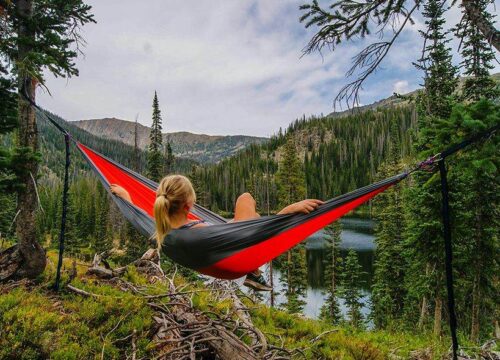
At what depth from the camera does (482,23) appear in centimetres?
316

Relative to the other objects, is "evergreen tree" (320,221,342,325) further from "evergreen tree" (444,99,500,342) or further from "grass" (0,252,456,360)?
"grass" (0,252,456,360)

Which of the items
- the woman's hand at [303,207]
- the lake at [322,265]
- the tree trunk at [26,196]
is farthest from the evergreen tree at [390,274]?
the tree trunk at [26,196]

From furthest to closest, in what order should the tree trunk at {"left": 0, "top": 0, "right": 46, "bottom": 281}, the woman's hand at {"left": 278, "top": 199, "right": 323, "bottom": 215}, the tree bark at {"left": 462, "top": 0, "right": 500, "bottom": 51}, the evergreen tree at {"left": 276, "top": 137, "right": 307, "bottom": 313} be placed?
the evergreen tree at {"left": 276, "top": 137, "right": 307, "bottom": 313} → the tree trunk at {"left": 0, "top": 0, "right": 46, "bottom": 281} → the tree bark at {"left": 462, "top": 0, "right": 500, "bottom": 51} → the woman's hand at {"left": 278, "top": 199, "right": 323, "bottom": 215}

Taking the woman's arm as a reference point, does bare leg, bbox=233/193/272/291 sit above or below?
below

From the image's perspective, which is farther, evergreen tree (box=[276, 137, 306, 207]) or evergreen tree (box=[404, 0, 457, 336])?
evergreen tree (box=[276, 137, 306, 207])

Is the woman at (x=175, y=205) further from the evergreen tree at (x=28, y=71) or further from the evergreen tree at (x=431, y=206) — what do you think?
the evergreen tree at (x=431, y=206)

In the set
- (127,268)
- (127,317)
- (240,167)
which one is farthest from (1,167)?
(240,167)

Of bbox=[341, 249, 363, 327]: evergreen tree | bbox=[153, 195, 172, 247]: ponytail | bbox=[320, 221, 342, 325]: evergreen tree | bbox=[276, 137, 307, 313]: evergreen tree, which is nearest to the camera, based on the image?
bbox=[153, 195, 172, 247]: ponytail

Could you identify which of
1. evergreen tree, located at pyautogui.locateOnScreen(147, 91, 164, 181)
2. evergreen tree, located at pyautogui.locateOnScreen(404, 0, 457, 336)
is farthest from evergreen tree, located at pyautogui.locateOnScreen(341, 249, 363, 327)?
evergreen tree, located at pyautogui.locateOnScreen(147, 91, 164, 181)

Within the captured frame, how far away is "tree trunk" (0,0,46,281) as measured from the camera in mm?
4082

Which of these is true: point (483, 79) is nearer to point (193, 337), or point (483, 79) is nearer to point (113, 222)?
point (193, 337)

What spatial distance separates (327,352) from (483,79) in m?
10.9

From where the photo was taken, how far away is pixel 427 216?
10234 millimetres

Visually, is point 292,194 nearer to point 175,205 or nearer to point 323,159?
point 175,205
